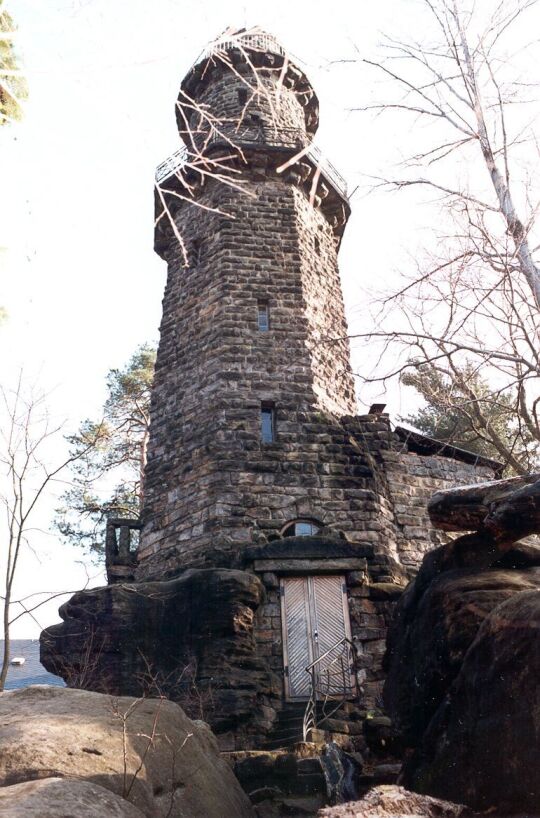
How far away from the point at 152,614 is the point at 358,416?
524 centimetres

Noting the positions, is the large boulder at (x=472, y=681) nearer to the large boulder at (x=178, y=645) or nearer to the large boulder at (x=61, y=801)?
the large boulder at (x=61, y=801)

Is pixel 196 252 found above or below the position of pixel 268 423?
above

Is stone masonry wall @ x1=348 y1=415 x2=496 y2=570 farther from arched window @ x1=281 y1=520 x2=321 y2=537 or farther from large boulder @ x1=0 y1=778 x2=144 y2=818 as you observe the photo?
large boulder @ x1=0 y1=778 x2=144 y2=818

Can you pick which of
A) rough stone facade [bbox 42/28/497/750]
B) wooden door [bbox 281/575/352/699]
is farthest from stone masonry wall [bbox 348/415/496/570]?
wooden door [bbox 281/575/352/699]

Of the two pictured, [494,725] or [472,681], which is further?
[472,681]

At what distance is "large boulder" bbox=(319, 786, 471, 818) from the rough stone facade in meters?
4.38

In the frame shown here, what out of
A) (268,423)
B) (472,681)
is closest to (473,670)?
(472,681)

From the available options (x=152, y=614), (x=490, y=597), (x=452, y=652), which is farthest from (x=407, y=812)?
(x=152, y=614)

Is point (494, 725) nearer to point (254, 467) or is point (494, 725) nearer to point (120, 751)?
point (120, 751)

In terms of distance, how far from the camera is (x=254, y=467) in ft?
38.1

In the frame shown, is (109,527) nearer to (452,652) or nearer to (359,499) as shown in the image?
(359,499)

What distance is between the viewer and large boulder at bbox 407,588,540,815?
14.3 feet

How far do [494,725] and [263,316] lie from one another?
31.7ft

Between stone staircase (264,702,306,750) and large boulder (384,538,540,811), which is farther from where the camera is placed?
stone staircase (264,702,306,750)
